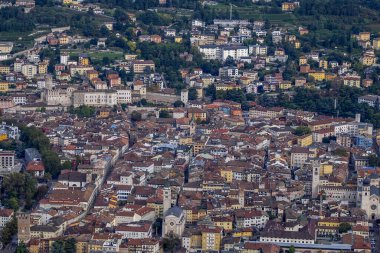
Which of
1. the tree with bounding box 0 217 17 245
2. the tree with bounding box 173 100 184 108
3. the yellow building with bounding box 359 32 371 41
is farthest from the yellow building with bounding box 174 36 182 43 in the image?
the tree with bounding box 0 217 17 245

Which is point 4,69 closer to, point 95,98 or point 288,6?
point 95,98

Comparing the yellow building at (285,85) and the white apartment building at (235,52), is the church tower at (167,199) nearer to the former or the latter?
the yellow building at (285,85)

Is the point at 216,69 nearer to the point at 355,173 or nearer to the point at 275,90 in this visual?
the point at 275,90

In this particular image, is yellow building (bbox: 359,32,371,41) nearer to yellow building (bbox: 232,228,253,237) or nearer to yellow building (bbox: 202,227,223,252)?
yellow building (bbox: 232,228,253,237)

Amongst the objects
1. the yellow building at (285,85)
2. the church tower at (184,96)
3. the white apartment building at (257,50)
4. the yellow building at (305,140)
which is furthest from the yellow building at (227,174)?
the white apartment building at (257,50)

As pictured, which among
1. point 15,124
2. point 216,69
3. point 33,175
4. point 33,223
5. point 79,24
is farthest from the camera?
point 79,24

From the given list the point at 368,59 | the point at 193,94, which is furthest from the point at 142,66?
the point at 368,59

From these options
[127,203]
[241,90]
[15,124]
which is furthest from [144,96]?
[127,203]
